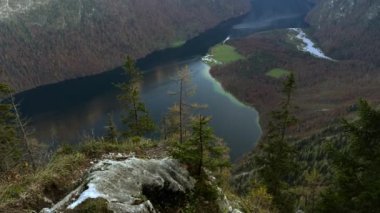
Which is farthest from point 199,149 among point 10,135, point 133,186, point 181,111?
point 181,111

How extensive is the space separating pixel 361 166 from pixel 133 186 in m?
16.7

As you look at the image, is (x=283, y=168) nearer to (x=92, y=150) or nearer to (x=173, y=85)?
(x=92, y=150)

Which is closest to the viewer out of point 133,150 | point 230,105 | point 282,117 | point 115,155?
point 115,155

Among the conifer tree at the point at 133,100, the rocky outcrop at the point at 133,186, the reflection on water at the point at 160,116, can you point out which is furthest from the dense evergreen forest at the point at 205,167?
the reflection on water at the point at 160,116

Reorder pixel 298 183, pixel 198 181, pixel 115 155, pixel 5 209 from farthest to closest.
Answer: pixel 298 183 → pixel 115 155 → pixel 198 181 → pixel 5 209

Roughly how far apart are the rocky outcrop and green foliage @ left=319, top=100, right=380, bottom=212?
11582 millimetres

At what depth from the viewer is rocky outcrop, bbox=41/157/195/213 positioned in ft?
61.0

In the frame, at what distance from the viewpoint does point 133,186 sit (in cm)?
2100

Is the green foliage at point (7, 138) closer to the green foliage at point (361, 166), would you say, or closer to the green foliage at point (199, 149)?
the green foliage at point (199, 149)

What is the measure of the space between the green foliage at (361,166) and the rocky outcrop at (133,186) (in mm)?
11582

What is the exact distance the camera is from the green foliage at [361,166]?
28500 millimetres

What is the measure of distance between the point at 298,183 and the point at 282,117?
81.6m

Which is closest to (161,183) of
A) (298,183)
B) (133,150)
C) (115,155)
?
(115,155)

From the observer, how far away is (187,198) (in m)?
23.8
